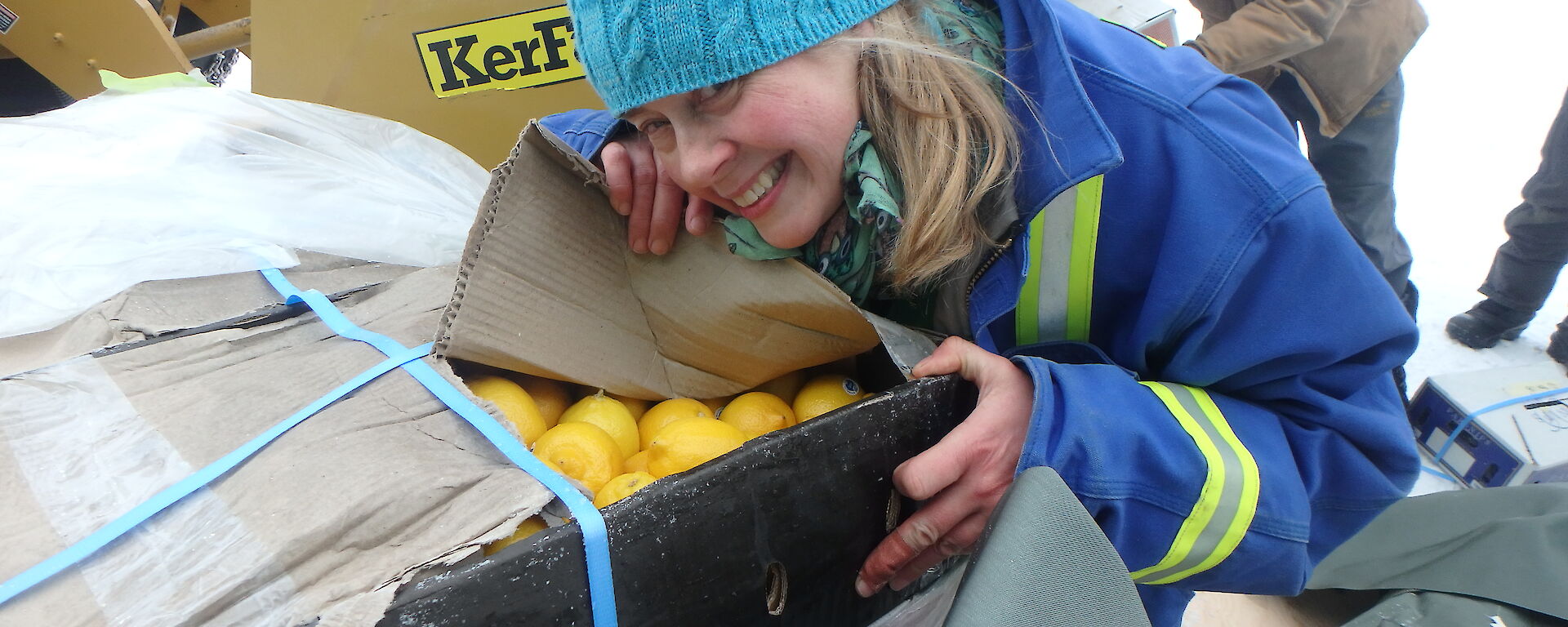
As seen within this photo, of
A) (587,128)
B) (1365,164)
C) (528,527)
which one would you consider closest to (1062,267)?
(528,527)

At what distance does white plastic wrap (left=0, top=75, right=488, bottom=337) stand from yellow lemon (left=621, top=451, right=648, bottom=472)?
0.70 m

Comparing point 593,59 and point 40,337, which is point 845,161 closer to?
point 593,59

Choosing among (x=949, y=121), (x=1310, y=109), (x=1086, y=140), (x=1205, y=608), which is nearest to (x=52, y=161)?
(x=949, y=121)

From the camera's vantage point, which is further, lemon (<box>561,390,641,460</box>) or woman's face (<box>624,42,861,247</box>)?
lemon (<box>561,390,641,460</box>)

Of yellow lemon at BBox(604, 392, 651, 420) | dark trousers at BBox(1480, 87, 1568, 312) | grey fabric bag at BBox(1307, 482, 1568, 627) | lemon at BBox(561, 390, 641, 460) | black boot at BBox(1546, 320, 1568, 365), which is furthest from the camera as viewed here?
black boot at BBox(1546, 320, 1568, 365)

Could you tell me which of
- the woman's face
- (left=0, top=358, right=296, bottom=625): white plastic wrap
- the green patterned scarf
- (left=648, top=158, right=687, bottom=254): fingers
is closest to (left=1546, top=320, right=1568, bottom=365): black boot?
the green patterned scarf

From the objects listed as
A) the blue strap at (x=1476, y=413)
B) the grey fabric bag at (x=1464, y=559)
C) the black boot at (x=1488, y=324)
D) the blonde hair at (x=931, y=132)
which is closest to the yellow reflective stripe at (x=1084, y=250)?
the blonde hair at (x=931, y=132)

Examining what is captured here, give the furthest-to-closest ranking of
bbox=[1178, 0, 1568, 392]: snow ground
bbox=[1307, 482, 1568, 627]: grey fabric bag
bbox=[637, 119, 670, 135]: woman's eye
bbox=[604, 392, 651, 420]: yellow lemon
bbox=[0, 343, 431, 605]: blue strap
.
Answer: bbox=[1178, 0, 1568, 392]: snow ground, bbox=[1307, 482, 1568, 627]: grey fabric bag, bbox=[604, 392, 651, 420]: yellow lemon, bbox=[637, 119, 670, 135]: woman's eye, bbox=[0, 343, 431, 605]: blue strap

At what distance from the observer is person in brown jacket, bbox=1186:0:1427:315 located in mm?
2338

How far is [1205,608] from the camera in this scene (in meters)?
2.13

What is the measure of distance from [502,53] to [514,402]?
142 centimetres

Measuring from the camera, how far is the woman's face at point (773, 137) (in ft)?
3.26

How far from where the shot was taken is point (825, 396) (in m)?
1.31

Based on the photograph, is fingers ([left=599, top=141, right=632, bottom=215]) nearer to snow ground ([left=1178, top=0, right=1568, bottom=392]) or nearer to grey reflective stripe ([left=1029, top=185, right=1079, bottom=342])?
grey reflective stripe ([left=1029, top=185, right=1079, bottom=342])
